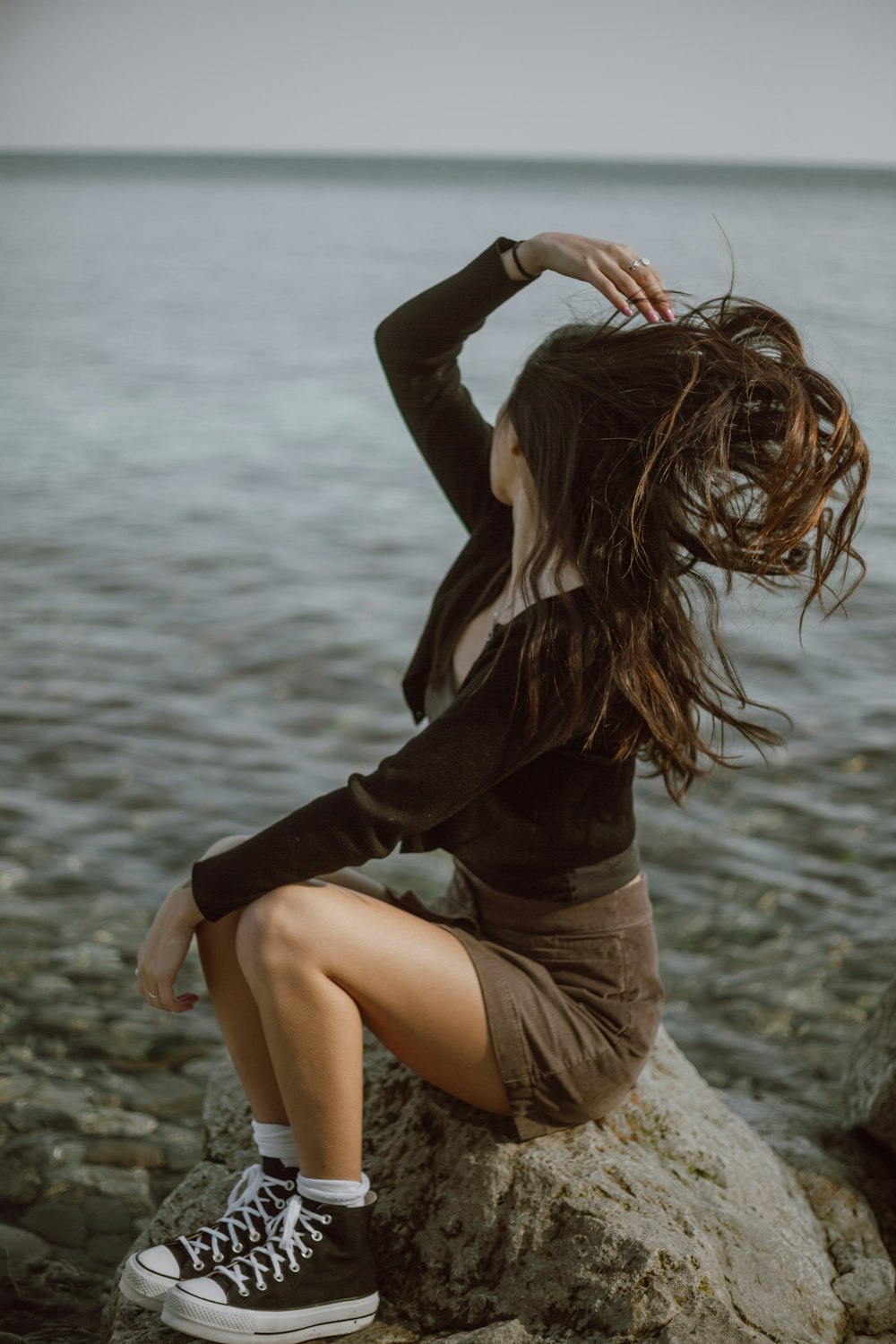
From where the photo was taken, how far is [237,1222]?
8.07ft

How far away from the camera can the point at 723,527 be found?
2584 mm

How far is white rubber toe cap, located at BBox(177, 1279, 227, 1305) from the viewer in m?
2.29

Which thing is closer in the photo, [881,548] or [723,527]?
[723,527]

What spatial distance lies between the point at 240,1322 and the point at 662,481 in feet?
5.63

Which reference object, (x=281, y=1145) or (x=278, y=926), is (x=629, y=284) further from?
(x=281, y=1145)

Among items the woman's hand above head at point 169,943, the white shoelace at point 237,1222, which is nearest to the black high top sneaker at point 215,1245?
the white shoelace at point 237,1222

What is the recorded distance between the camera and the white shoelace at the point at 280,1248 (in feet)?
7.64

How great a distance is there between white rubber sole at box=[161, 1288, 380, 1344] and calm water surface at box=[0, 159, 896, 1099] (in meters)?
2.05

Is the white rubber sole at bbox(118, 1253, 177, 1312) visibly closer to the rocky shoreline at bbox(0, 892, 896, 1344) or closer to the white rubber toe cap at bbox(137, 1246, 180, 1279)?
the white rubber toe cap at bbox(137, 1246, 180, 1279)

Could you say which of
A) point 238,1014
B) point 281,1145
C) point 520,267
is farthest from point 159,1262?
point 520,267

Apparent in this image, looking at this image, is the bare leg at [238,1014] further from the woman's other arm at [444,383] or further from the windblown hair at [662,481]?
the woman's other arm at [444,383]

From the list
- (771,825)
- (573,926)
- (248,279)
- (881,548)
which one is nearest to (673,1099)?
(573,926)

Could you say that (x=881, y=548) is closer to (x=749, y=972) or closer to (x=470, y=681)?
(x=749, y=972)

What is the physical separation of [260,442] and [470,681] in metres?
10.7
